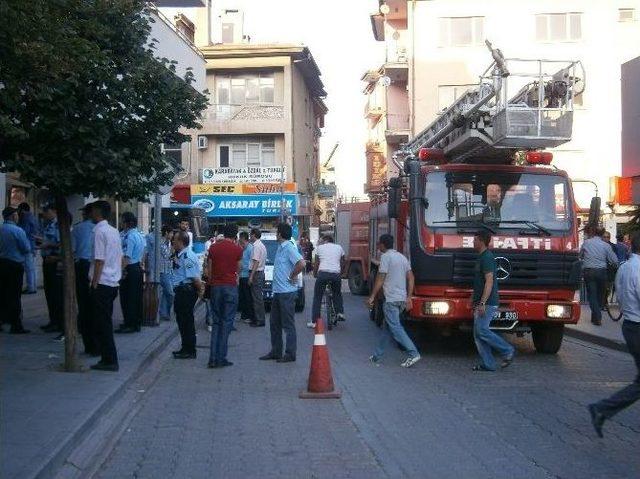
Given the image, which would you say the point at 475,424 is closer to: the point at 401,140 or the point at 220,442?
the point at 220,442

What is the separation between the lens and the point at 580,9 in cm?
3859

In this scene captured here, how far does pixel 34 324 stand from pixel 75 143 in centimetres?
617

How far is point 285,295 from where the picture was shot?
11.7 meters

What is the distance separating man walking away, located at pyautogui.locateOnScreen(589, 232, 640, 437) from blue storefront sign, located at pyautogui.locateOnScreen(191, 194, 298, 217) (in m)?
Answer: 35.8

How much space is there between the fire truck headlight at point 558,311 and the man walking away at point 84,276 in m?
6.46

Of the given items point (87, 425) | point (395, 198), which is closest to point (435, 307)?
point (395, 198)

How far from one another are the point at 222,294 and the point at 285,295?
0.89 m

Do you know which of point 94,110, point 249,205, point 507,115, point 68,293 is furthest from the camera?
point 249,205

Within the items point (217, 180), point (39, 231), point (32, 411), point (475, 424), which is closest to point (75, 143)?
point (32, 411)

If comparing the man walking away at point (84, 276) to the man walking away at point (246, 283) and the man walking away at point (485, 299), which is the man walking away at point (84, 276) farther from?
the man walking away at point (485, 299)

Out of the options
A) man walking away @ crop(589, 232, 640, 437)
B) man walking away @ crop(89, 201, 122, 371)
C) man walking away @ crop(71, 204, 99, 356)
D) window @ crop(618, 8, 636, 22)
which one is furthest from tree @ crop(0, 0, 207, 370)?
window @ crop(618, 8, 636, 22)

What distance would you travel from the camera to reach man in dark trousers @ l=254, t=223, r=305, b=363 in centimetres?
1167

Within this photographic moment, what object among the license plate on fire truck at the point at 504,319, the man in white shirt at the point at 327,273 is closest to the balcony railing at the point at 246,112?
the man in white shirt at the point at 327,273

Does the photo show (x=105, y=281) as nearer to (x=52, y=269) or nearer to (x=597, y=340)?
(x=52, y=269)
